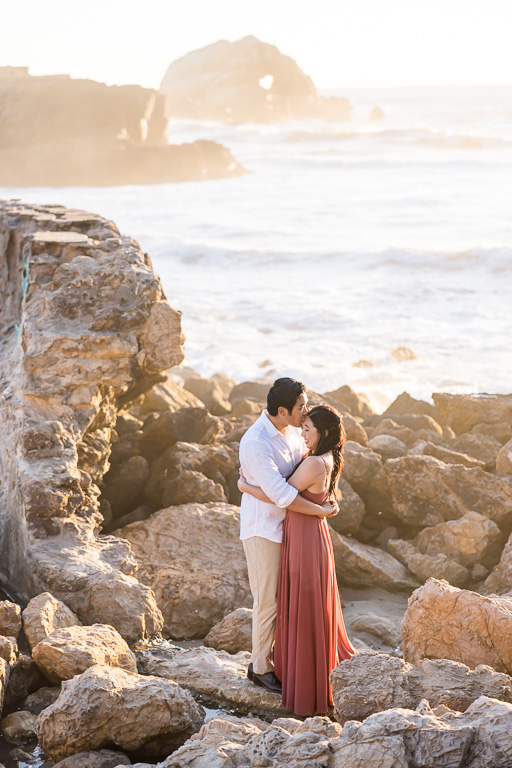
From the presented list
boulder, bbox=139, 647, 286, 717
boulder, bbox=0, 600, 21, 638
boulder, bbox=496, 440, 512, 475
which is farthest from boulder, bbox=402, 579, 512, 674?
boulder, bbox=496, 440, 512, 475

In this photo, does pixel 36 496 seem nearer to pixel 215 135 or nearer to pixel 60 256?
pixel 60 256

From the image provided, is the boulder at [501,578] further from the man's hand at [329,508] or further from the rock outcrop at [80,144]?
the rock outcrop at [80,144]

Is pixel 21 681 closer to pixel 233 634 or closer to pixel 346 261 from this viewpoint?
pixel 233 634

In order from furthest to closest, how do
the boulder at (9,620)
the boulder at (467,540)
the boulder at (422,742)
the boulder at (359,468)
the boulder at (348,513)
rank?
1. the boulder at (359,468)
2. the boulder at (348,513)
3. the boulder at (467,540)
4. the boulder at (9,620)
5. the boulder at (422,742)

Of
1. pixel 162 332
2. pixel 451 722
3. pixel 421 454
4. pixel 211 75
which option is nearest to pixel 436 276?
pixel 421 454

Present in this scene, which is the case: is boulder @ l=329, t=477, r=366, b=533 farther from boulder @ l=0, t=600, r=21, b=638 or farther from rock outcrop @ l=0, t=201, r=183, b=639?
boulder @ l=0, t=600, r=21, b=638

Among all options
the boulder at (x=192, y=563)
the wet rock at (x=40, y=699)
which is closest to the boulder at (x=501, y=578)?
the boulder at (x=192, y=563)

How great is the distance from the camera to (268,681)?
4.31 metres

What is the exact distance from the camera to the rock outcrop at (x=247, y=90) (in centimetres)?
8562

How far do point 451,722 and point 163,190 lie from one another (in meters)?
41.5

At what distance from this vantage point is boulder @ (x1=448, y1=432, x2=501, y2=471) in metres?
7.95

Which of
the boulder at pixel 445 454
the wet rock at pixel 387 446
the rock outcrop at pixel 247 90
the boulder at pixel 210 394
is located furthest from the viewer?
the rock outcrop at pixel 247 90

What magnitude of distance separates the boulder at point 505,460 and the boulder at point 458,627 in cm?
306

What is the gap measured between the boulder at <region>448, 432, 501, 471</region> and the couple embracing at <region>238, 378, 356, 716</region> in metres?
4.00
